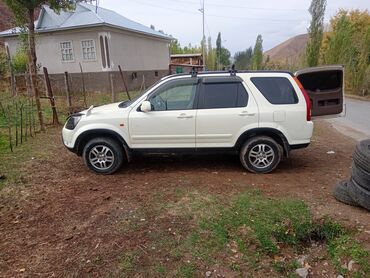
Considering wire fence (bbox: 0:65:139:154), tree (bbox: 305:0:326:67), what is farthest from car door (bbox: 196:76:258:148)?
tree (bbox: 305:0:326:67)

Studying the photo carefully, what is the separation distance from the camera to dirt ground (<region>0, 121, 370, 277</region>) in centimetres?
344

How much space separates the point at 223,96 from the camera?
5.71 meters

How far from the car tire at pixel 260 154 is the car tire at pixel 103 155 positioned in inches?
84.7

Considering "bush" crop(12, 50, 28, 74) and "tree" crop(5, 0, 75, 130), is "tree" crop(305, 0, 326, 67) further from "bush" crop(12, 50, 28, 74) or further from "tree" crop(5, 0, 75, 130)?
"bush" crop(12, 50, 28, 74)

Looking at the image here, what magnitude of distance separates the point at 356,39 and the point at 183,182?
2356 cm

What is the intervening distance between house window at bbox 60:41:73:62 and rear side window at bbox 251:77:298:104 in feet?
61.2

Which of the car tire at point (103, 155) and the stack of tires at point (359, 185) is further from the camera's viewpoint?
the car tire at point (103, 155)

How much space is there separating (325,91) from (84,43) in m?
18.1

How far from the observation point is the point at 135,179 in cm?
555

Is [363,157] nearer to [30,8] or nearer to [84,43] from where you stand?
[30,8]

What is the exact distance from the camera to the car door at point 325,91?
6445mm

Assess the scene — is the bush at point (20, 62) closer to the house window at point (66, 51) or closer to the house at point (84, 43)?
the house at point (84, 43)

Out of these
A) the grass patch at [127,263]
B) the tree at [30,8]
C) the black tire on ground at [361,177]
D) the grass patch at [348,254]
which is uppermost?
the tree at [30,8]

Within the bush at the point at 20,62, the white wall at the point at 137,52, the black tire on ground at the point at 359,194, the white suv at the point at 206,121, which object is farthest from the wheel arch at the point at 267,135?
the bush at the point at 20,62
